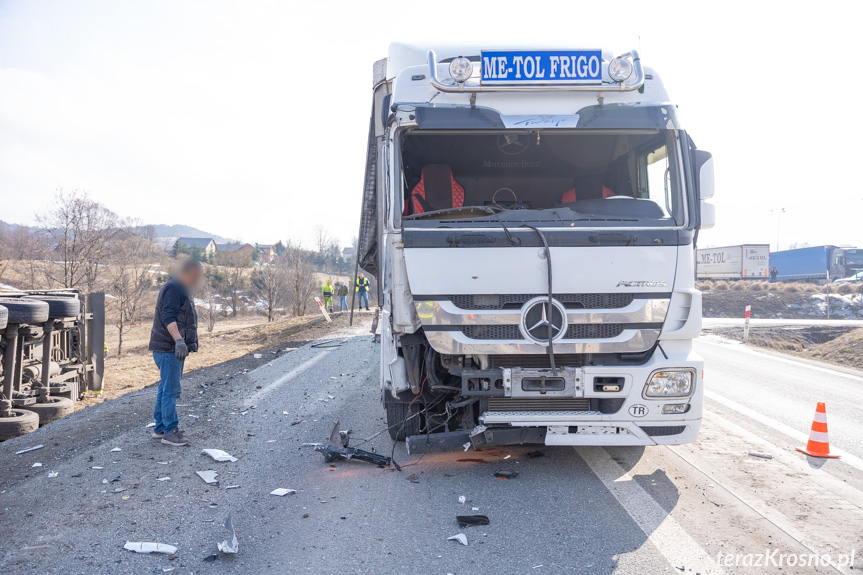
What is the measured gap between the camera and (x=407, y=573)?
9.84ft

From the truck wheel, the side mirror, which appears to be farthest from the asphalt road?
the side mirror

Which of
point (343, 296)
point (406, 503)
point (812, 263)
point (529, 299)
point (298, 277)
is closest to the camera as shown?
point (406, 503)

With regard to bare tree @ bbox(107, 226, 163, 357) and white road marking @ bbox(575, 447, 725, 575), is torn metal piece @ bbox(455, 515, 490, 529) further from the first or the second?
bare tree @ bbox(107, 226, 163, 357)

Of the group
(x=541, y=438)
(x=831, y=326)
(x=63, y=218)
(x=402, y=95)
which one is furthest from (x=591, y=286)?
(x=831, y=326)

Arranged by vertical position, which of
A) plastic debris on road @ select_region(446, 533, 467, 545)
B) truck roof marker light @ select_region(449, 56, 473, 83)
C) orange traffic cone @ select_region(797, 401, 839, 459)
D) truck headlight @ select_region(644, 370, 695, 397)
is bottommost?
plastic debris on road @ select_region(446, 533, 467, 545)

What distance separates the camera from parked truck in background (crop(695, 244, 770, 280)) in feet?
137

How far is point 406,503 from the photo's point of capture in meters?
3.97

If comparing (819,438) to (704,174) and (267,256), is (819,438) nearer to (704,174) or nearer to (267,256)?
(704,174)

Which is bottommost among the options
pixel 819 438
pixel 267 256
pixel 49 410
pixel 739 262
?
pixel 49 410

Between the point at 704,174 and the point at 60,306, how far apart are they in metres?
8.24

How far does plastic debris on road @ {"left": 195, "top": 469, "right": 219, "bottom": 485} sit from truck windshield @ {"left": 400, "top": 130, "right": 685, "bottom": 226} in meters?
2.61

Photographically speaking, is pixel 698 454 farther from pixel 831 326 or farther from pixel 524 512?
pixel 831 326

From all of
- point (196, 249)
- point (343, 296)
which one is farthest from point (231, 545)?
point (196, 249)

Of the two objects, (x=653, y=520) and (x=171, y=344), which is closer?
(x=653, y=520)
